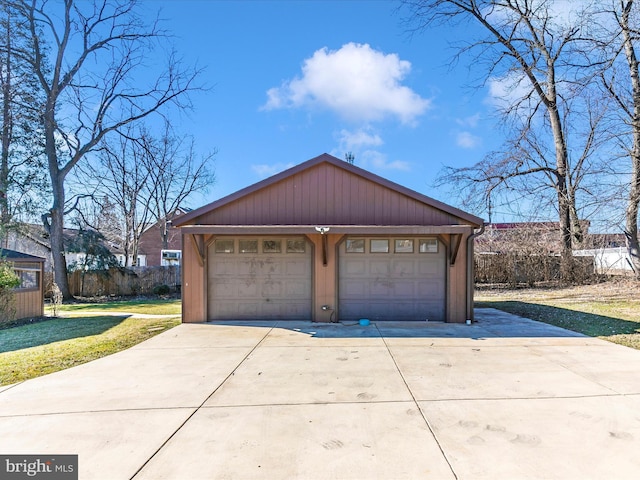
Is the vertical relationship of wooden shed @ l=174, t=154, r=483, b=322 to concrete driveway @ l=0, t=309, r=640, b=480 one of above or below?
above

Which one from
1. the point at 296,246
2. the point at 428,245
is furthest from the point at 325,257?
the point at 428,245

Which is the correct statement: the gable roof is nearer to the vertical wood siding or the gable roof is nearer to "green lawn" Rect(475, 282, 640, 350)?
"green lawn" Rect(475, 282, 640, 350)

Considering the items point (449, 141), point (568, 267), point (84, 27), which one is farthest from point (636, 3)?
point (84, 27)

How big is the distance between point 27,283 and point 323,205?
9276 millimetres

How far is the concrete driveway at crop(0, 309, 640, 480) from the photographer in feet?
9.21

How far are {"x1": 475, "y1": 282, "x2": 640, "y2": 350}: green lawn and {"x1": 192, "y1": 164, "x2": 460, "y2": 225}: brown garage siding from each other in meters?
4.00

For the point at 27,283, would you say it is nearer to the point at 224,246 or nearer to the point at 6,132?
the point at 224,246

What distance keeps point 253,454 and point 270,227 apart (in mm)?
5574

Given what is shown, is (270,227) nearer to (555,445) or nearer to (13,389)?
(13,389)

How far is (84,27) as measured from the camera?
1762 centimetres

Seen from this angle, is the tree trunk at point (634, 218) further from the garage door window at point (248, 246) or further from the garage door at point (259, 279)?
the garage door window at point (248, 246)

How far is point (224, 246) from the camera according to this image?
8.91 metres

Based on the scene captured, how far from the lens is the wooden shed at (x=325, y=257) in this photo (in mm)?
8625

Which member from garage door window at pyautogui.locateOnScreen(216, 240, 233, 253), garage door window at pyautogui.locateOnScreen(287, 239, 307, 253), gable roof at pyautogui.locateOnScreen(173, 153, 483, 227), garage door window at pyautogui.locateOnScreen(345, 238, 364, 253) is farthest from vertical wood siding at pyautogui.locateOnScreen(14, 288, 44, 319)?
garage door window at pyautogui.locateOnScreen(345, 238, 364, 253)
